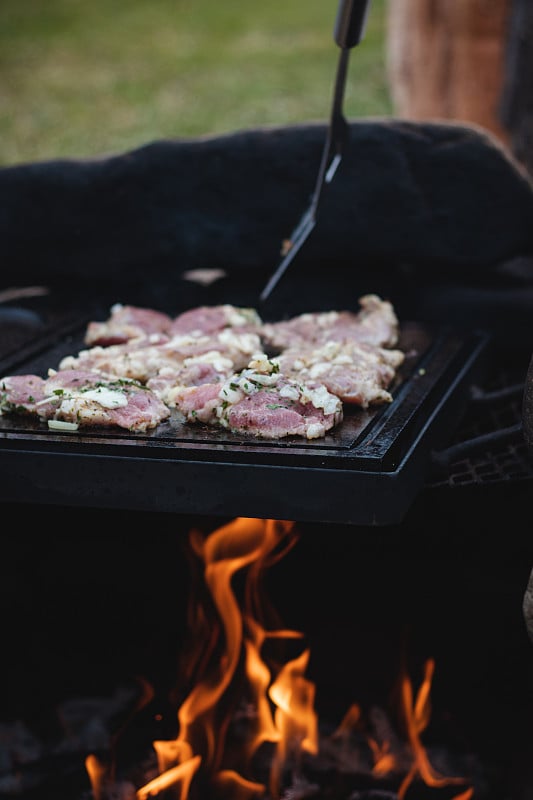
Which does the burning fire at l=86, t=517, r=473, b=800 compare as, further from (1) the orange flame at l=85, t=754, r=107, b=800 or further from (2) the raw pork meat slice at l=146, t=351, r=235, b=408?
(2) the raw pork meat slice at l=146, t=351, r=235, b=408

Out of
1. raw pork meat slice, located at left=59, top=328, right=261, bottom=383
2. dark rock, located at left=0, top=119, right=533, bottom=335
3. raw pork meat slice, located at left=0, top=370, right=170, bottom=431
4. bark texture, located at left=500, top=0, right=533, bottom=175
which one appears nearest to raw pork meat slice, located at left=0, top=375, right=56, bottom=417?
raw pork meat slice, located at left=0, top=370, right=170, bottom=431

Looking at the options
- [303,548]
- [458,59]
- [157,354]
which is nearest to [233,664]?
[303,548]

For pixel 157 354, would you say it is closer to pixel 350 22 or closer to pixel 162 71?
pixel 350 22

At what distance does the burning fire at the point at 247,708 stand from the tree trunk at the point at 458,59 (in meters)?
5.34

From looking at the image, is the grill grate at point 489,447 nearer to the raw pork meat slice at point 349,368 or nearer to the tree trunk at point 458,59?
the raw pork meat slice at point 349,368

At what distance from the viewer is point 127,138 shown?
1189 centimetres

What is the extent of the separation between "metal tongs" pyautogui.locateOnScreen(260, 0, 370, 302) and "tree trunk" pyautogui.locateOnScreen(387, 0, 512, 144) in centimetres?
420

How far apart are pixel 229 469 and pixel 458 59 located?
632 centimetres

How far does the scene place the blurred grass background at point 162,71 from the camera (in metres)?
12.1

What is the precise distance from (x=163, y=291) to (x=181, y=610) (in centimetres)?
155

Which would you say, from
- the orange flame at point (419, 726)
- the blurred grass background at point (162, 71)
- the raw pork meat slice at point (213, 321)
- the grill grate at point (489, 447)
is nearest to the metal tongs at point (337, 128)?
the raw pork meat slice at point (213, 321)

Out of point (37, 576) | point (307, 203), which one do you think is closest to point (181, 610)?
point (37, 576)

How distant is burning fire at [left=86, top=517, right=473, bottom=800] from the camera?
2.78 meters

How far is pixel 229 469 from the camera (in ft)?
7.72
